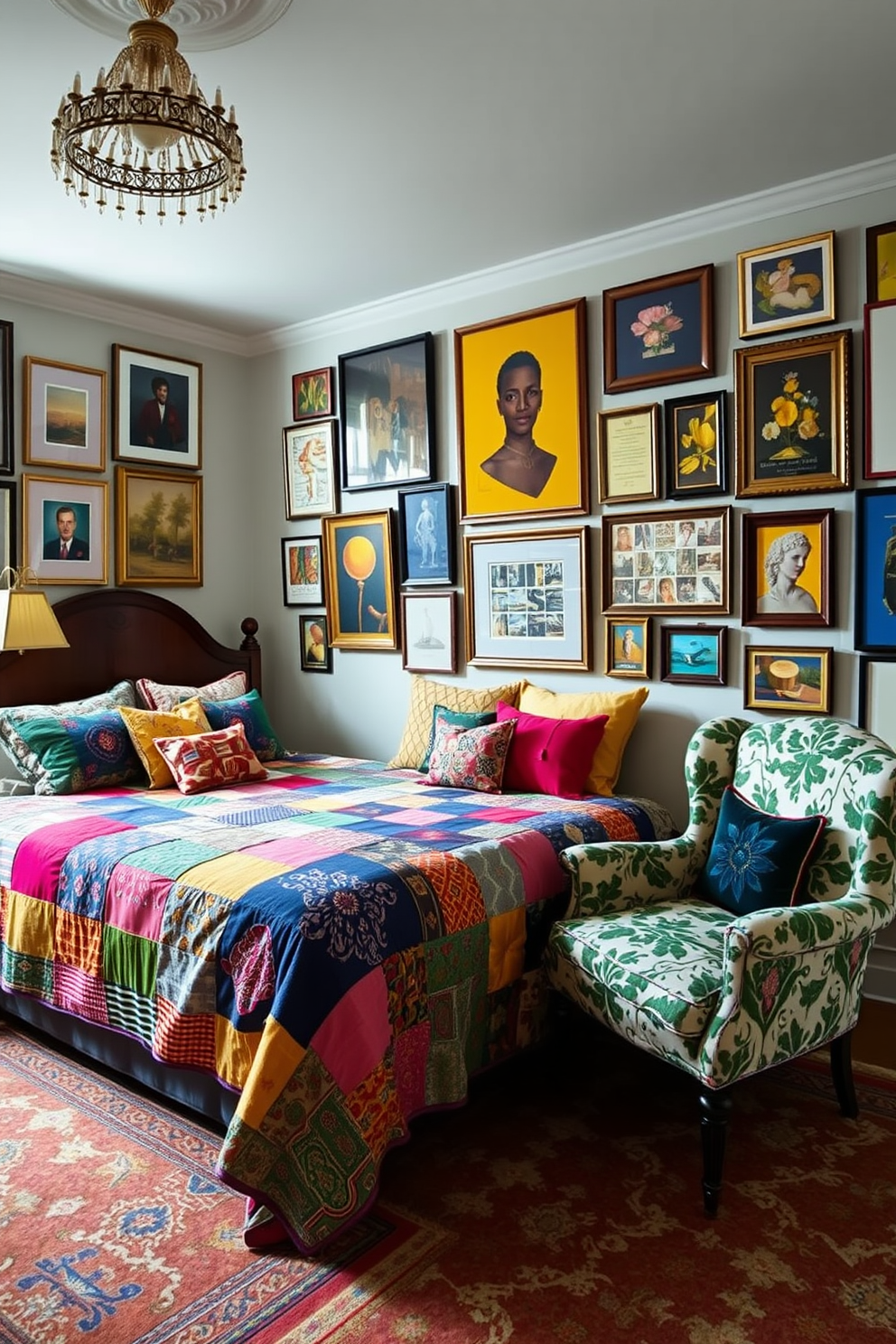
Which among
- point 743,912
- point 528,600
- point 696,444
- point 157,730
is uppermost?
point 696,444

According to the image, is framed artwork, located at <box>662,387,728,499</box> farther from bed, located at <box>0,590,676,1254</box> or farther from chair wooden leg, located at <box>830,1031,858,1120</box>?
chair wooden leg, located at <box>830,1031,858,1120</box>

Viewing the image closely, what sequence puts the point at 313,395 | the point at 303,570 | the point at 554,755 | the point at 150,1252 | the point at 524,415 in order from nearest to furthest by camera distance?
the point at 150,1252 → the point at 554,755 → the point at 524,415 → the point at 313,395 → the point at 303,570

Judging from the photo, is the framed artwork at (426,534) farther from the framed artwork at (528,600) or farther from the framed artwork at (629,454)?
the framed artwork at (629,454)

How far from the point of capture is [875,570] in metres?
3.20

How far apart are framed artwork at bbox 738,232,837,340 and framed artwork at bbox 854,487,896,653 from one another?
633 millimetres

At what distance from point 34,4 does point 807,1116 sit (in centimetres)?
323

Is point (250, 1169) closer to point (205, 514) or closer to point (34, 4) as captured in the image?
point (34, 4)

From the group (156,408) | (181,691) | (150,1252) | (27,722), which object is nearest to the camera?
(150,1252)

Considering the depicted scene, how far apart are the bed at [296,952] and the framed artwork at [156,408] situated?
5.96 feet

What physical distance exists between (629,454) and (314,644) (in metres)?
1.91

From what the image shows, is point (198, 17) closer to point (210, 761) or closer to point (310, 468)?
point (210, 761)

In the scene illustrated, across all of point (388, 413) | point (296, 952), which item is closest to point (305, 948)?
point (296, 952)

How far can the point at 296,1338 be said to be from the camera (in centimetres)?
179

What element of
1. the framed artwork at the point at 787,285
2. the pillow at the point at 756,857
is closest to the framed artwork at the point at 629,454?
the framed artwork at the point at 787,285
